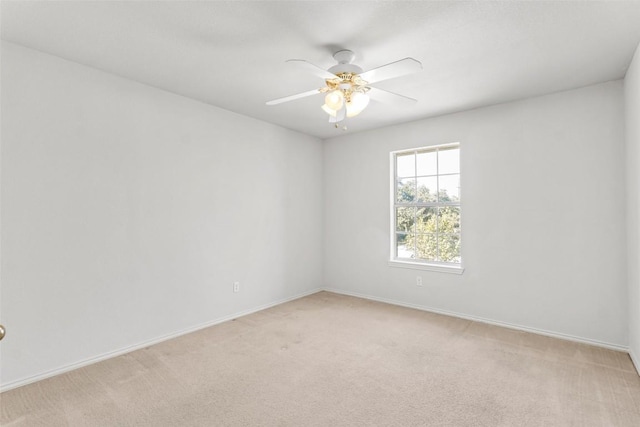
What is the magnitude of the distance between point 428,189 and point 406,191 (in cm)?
31

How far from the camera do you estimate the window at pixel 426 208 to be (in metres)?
4.07

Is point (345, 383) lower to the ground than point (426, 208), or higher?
lower

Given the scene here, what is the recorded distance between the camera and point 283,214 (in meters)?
4.59

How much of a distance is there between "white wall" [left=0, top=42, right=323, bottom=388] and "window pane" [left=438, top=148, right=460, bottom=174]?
2.25m

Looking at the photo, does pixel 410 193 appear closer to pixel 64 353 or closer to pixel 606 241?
pixel 606 241

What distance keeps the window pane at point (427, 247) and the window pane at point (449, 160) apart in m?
0.85

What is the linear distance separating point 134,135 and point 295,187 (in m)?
2.25

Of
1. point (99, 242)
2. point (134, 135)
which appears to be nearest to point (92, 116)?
point (134, 135)

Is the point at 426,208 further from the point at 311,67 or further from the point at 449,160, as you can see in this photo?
the point at 311,67

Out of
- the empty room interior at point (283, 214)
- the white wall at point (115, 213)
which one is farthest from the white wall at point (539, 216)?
the white wall at point (115, 213)

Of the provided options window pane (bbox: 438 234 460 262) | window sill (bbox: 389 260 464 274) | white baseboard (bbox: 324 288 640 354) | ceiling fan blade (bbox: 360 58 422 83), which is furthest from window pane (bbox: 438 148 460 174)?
ceiling fan blade (bbox: 360 58 422 83)

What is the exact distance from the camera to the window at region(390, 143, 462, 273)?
407 cm

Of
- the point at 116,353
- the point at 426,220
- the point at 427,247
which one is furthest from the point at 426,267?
the point at 116,353

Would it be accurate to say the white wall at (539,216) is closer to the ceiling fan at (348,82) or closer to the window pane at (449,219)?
the window pane at (449,219)
